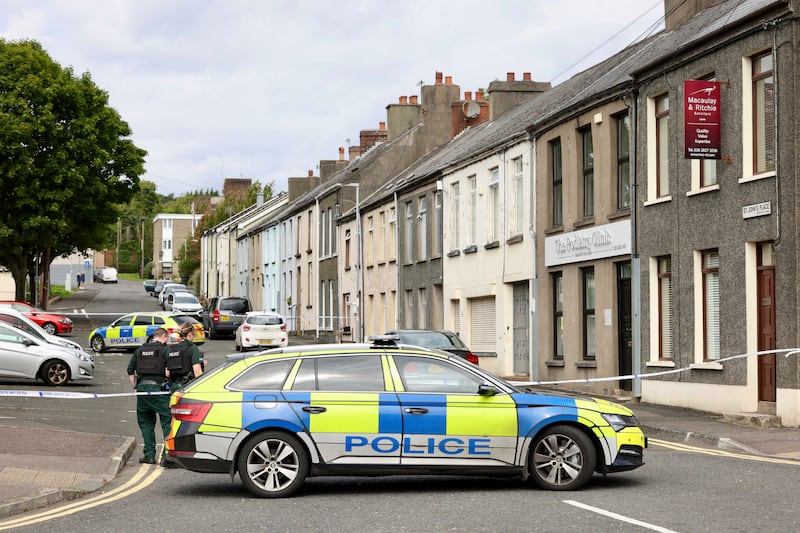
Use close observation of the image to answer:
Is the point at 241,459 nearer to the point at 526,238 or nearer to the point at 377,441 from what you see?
the point at 377,441

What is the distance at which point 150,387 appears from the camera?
600 inches

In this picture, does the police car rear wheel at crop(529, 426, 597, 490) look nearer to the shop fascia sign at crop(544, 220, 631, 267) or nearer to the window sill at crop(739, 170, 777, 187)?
the window sill at crop(739, 170, 777, 187)

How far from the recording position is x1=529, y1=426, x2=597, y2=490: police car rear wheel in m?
11.6

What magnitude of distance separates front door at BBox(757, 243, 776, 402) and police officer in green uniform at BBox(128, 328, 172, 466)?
973cm

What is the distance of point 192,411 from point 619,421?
14.3 ft

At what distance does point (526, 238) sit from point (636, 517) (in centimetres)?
2073

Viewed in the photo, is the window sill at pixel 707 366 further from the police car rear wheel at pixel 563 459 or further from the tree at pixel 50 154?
the tree at pixel 50 154

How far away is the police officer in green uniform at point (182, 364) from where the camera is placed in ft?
51.0

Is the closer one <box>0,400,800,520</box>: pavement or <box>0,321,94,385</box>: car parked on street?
<box>0,400,800,520</box>: pavement

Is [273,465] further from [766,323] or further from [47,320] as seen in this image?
[47,320]

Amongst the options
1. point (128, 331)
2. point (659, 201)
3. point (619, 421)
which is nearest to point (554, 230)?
point (659, 201)

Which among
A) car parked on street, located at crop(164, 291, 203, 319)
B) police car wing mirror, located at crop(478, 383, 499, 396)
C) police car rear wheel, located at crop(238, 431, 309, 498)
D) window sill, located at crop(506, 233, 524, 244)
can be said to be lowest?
police car rear wheel, located at crop(238, 431, 309, 498)

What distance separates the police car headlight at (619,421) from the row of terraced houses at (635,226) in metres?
5.76

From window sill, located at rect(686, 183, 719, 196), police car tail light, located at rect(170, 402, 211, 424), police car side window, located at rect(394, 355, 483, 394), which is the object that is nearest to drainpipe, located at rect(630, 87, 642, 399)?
window sill, located at rect(686, 183, 719, 196)
